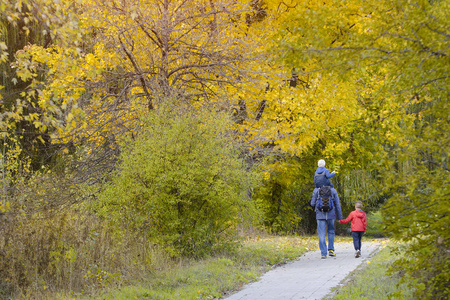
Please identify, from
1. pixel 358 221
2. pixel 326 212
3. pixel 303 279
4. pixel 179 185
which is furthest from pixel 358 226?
pixel 179 185

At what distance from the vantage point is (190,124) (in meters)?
10.5

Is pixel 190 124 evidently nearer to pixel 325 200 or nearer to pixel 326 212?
pixel 325 200

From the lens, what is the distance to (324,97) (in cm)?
1638

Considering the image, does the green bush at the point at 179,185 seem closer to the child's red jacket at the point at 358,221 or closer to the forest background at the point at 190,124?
the forest background at the point at 190,124

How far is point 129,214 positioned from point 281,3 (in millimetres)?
11676

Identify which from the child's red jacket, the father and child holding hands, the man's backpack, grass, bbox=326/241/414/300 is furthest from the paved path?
the man's backpack

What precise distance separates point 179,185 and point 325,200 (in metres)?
3.99

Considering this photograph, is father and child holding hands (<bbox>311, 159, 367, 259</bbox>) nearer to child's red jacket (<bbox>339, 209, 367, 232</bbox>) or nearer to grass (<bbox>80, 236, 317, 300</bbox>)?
child's red jacket (<bbox>339, 209, 367, 232</bbox>)

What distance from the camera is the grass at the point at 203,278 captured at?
7348 mm

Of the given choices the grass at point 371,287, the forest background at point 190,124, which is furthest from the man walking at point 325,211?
the grass at point 371,287

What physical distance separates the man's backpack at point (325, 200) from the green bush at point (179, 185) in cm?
217

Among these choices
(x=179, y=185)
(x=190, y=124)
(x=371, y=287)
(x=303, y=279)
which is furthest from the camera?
(x=190, y=124)

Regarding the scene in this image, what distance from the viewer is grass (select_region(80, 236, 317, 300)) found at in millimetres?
7348

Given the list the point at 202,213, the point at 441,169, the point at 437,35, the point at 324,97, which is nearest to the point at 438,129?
Answer: the point at 441,169
